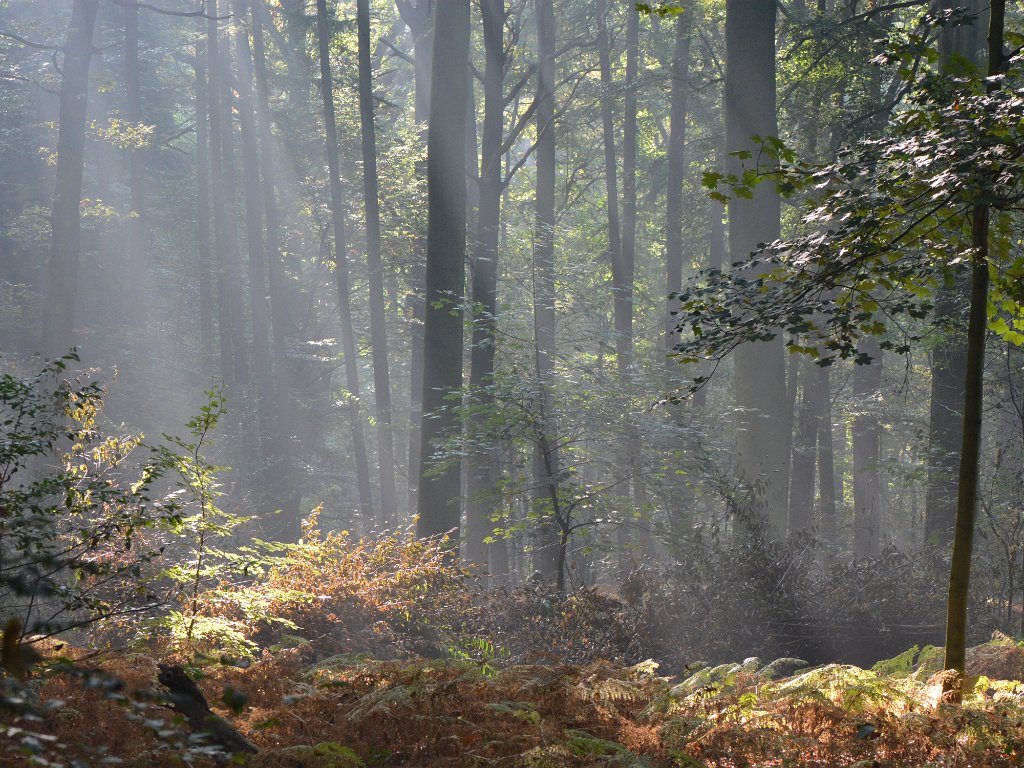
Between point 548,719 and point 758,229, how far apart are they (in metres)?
9.52

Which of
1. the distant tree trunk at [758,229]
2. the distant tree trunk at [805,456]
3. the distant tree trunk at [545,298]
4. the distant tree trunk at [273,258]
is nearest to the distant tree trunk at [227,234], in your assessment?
the distant tree trunk at [273,258]

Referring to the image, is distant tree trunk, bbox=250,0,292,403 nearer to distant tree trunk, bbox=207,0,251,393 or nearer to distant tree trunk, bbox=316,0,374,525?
distant tree trunk, bbox=207,0,251,393

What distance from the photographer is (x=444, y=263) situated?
41.3 ft

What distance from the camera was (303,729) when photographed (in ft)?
13.5

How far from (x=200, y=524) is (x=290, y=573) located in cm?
239

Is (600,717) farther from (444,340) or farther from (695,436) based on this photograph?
(444,340)

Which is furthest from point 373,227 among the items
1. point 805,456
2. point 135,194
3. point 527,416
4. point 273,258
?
point 135,194

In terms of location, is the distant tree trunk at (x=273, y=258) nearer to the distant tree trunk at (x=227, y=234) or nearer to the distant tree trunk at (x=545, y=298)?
the distant tree trunk at (x=227, y=234)

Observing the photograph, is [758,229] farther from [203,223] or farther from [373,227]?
[203,223]

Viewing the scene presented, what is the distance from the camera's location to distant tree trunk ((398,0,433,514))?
71.2 ft

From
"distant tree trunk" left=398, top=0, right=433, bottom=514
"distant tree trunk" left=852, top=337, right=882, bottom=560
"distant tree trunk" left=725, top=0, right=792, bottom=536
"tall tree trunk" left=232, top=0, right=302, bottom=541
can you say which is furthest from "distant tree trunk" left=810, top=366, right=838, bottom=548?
"tall tree trunk" left=232, top=0, right=302, bottom=541

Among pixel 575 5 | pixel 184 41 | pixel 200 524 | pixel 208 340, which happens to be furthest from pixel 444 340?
pixel 184 41

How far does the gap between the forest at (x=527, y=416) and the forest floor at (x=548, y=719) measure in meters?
0.03

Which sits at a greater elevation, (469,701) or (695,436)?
(695,436)
